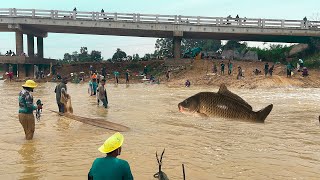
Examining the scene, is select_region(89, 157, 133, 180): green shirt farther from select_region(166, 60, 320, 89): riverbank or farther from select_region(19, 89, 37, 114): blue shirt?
select_region(166, 60, 320, 89): riverbank

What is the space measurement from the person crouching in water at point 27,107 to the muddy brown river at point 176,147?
0.39m

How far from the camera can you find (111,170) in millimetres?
3619

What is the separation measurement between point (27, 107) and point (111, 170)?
221 inches

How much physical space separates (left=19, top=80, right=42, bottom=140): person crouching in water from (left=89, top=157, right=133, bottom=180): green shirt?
5.34 metres

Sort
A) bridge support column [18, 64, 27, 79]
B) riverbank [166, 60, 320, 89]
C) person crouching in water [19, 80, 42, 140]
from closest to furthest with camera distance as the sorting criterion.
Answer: person crouching in water [19, 80, 42, 140] → riverbank [166, 60, 320, 89] → bridge support column [18, 64, 27, 79]

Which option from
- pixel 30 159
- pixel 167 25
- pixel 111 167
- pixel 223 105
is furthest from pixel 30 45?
pixel 111 167

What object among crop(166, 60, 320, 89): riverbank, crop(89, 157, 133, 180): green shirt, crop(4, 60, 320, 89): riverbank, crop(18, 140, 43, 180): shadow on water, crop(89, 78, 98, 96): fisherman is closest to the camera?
crop(89, 157, 133, 180): green shirt

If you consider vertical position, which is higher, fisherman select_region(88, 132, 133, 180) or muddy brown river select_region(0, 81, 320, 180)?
fisherman select_region(88, 132, 133, 180)

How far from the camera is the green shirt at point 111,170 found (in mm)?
3621

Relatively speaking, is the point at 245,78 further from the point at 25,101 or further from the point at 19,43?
the point at 19,43

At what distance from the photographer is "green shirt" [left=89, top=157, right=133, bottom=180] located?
3.62 meters

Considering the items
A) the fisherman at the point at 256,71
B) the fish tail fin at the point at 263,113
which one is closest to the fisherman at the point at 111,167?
the fish tail fin at the point at 263,113

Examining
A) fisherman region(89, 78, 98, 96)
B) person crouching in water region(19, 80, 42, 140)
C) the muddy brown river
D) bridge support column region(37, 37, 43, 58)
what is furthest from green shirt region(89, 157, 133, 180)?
bridge support column region(37, 37, 43, 58)

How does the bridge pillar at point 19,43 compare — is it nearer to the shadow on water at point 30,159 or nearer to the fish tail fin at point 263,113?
the shadow on water at point 30,159
